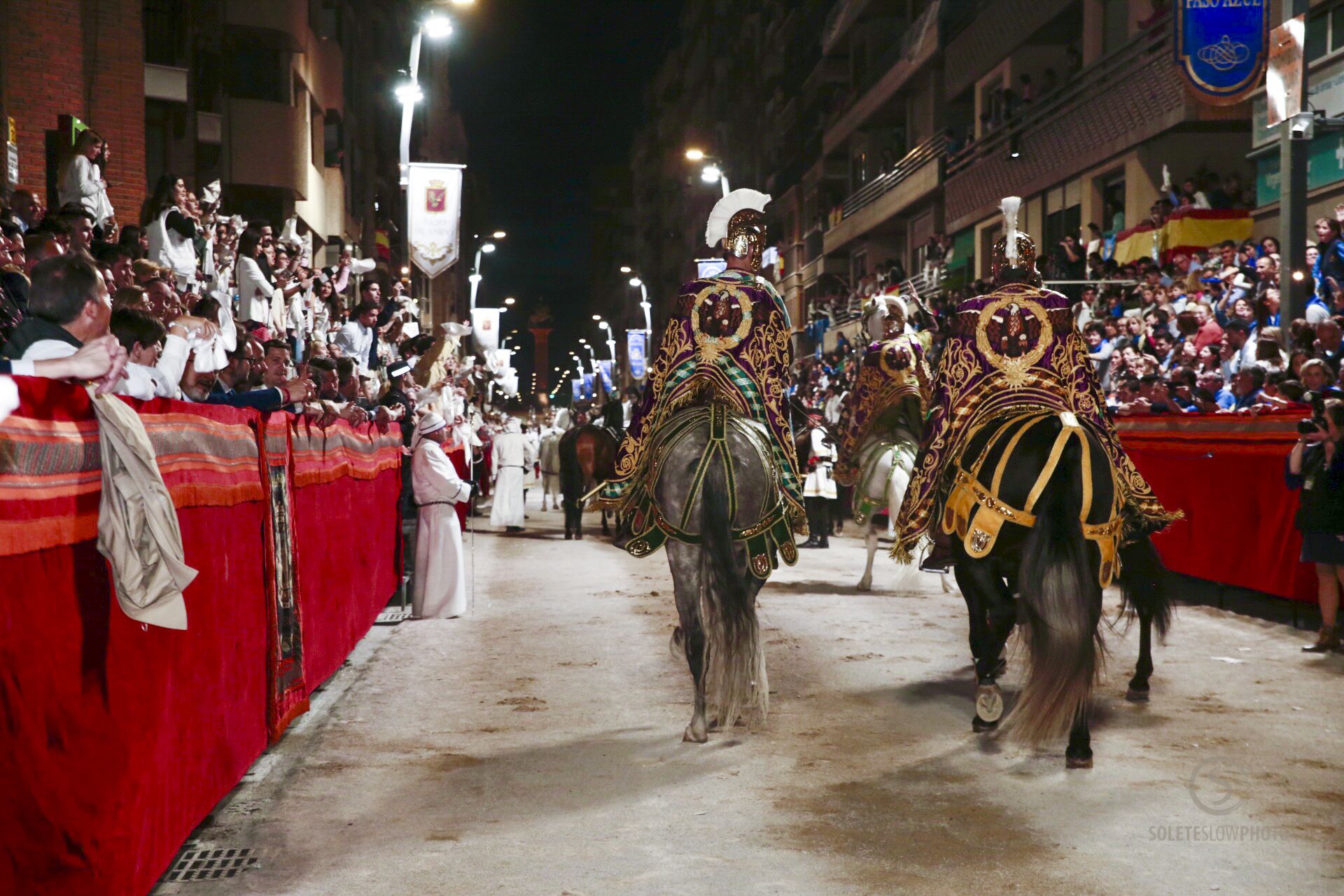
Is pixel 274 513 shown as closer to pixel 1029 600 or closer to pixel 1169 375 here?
pixel 1029 600

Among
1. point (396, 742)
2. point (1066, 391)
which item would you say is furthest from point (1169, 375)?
point (396, 742)

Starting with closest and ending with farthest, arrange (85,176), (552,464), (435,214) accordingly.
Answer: (85,176), (435,214), (552,464)

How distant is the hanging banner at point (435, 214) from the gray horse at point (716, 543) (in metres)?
17.0

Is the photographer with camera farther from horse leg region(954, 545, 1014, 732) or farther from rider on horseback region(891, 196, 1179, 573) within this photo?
horse leg region(954, 545, 1014, 732)

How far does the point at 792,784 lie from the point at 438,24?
675 inches

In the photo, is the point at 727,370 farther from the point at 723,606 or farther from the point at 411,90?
the point at 411,90

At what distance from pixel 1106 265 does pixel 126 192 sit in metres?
15.8

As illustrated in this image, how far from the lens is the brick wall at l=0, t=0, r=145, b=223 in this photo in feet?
57.4

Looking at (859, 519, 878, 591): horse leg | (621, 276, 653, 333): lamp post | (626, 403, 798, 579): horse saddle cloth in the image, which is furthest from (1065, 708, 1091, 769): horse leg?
(621, 276, 653, 333): lamp post

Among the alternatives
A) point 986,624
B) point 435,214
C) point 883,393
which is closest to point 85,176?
point 883,393

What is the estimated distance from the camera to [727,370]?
7379 mm

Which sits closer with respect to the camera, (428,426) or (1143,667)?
(1143,667)

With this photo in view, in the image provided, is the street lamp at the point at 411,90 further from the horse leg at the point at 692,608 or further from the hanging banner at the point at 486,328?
the hanging banner at the point at 486,328

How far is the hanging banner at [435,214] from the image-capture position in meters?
23.4
